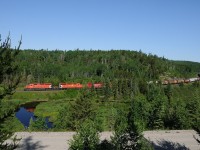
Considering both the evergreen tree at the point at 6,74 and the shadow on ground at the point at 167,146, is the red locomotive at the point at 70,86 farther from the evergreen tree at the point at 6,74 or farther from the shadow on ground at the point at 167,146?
the evergreen tree at the point at 6,74

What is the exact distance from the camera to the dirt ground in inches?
1283

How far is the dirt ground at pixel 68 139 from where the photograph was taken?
107 feet

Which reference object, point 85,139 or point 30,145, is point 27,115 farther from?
point 85,139

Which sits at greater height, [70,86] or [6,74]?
[6,74]

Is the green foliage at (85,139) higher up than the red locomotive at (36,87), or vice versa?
the green foliage at (85,139)

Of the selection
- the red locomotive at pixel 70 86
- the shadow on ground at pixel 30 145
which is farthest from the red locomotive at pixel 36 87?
the shadow on ground at pixel 30 145

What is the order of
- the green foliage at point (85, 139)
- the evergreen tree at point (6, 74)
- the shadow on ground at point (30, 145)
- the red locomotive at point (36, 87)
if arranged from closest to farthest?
1. the evergreen tree at point (6, 74)
2. the green foliage at point (85, 139)
3. the shadow on ground at point (30, 145)
4. the red locomotive at point (36, 87)

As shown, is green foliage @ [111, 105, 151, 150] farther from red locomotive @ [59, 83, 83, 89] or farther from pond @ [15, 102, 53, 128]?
red locomotive @ [59, 83, 83, 89]

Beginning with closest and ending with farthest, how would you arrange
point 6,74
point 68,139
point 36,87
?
1. point 6,74
2. point 68,139
3. point 36,87

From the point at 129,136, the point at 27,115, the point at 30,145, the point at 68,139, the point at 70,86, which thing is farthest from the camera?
the point at 70,86

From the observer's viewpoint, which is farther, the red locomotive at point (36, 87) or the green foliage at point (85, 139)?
the red locomotive at point (36, 87)

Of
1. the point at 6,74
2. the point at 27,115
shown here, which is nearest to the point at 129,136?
the point at 6,74

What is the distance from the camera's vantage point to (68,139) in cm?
3478

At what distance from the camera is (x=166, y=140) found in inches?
1410
